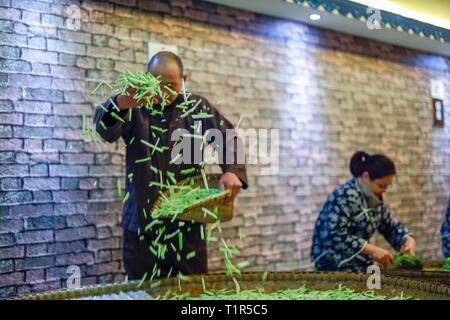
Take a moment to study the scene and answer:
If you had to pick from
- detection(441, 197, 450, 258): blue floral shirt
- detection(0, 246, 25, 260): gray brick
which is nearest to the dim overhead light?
detection(441, 197, 450, 258): blue floral shirt

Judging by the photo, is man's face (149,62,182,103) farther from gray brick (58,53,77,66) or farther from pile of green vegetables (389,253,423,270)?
pile of green vegetables (389,253,423,270)

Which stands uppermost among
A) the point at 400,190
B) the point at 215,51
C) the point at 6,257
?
the point at 215,51

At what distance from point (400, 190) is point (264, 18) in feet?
7.72

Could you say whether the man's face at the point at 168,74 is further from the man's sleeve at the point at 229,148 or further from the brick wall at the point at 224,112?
the brick wall at the point at 224,112

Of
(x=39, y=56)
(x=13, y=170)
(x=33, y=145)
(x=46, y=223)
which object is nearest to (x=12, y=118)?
(x=33, y=145)

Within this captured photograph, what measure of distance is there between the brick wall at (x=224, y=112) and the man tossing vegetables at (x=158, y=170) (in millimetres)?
871

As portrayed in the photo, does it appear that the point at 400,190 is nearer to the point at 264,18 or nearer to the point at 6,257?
the point at 264,18

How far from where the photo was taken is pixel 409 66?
18.6 ft

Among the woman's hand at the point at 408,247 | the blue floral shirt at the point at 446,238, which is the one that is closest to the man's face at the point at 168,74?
the woman's hand at the point at 408,247

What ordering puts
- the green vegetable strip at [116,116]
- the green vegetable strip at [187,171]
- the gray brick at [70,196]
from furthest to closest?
the gray brick at [70,196] → the green vegetable strip at [187,171] → the green vegetable strip at [116,116]

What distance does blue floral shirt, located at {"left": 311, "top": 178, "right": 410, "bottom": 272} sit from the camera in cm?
288

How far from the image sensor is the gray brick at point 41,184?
10.3ft

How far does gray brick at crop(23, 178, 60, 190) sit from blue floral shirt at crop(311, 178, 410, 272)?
63.2 inches
